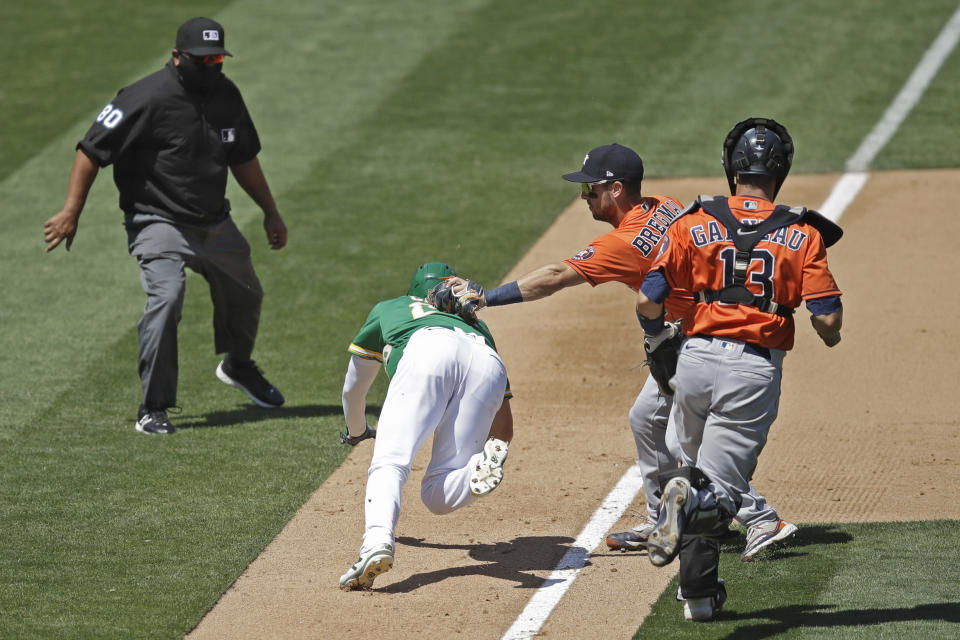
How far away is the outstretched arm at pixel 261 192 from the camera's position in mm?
8164

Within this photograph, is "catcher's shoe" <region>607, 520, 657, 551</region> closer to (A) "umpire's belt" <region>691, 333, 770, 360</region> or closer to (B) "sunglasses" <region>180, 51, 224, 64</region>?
(A) "umpire's belt" <region>691, 333, 770, 360</region>

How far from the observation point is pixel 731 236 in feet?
16.8

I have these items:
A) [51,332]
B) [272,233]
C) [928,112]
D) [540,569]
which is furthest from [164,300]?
[928,112]

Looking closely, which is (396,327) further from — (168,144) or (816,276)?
(168,144)

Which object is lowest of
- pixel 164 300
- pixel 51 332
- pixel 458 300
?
pixel 51 332

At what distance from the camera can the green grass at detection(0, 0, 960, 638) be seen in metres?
6.43

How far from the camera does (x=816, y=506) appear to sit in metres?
6.43

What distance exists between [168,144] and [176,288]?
0.86 meters

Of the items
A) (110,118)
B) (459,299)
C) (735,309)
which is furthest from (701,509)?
(110,118)

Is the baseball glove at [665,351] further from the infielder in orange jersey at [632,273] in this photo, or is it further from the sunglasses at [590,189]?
the sunglasses at [590,189]

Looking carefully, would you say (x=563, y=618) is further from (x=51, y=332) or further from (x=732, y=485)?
(x=51, y=332)

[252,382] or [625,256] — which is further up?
[625,256]

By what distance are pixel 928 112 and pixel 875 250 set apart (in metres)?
3.34

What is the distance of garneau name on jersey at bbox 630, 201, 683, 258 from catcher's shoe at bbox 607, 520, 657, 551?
1.30 metres
